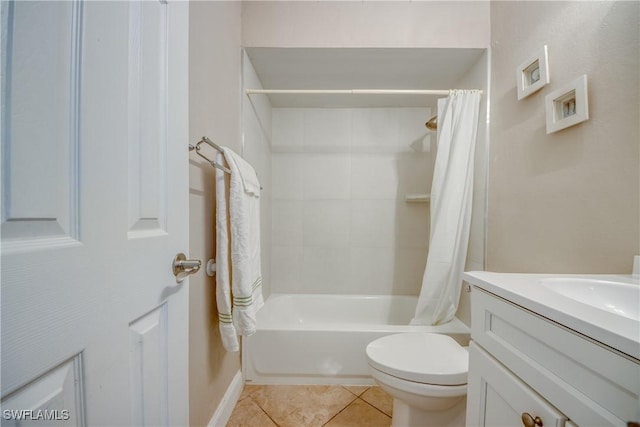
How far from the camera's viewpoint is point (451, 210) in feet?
4.81

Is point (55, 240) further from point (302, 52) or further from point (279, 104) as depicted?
point (279, 104)

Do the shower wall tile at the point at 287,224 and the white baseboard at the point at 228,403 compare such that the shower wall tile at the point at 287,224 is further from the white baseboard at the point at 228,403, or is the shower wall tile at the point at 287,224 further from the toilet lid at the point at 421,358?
the toilet lid at the point at 421,358

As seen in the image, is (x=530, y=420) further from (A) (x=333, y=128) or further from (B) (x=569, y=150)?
(A) (x=333, y=128)

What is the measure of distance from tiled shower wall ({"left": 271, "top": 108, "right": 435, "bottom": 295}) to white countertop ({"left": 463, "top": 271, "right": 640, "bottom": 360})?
54.3 inches

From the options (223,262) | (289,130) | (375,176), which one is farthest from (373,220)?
(223,262)

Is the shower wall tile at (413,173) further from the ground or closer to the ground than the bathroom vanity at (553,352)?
further from the ground

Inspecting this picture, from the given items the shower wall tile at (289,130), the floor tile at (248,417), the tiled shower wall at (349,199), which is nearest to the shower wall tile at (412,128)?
the tiled shower wall at (349,199)

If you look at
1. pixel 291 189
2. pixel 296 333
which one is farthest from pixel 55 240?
pixel 291 189

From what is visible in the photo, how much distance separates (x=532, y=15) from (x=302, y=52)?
1.12 m

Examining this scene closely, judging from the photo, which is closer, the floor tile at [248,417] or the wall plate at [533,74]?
the wall plate at [533,74]

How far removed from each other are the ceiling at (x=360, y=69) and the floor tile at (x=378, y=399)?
6.45ft

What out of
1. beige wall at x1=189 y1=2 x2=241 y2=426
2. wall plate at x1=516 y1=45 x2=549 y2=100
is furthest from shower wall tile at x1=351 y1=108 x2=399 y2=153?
beige wall at x1=189 y1=2 x2=241 y2=426

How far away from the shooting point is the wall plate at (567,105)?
820 mm

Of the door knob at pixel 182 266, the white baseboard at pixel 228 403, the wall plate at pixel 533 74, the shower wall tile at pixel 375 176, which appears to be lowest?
the white baseboard at pixel 228 403
